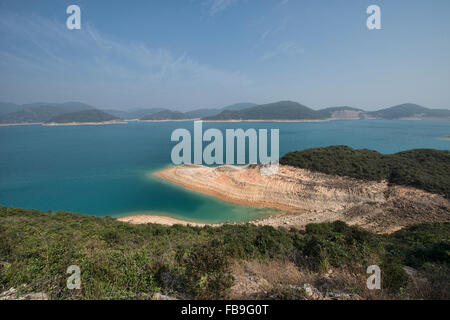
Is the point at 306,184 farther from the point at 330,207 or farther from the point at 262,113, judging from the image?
the point at 262,113

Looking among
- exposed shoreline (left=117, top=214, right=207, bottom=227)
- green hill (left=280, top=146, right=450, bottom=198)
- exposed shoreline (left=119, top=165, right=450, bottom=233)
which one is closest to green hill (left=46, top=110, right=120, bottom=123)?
exposed shoreline (left=119, top=165, right=450, bottom=233)

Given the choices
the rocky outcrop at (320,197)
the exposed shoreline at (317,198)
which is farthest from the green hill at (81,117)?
the exposed shoreline at (317,198)

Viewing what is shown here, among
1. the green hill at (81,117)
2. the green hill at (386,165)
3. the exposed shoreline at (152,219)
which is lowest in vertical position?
the exposed shoreline at (152,219)

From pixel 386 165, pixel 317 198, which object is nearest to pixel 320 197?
pixel 317 198

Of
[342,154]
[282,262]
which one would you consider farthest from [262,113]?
[282,262]

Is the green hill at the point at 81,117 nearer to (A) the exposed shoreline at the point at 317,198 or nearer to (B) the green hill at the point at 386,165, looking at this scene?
(A) the exposed shoreline at the point at 317,198

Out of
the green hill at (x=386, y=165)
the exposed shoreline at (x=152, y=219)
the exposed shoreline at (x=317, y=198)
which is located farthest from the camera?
the green hill at (x=386, y=165)
